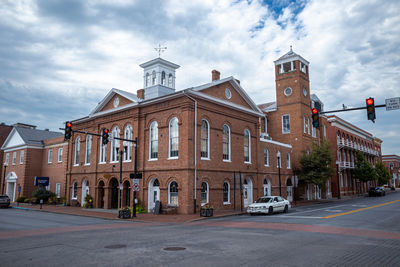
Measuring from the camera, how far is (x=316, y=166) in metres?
37.7

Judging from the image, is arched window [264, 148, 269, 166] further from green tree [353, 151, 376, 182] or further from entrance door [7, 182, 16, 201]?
entrance door [7, 182, 16, 201]

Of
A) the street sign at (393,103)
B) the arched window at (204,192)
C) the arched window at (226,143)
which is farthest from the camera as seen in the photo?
the arched window at (226,143)

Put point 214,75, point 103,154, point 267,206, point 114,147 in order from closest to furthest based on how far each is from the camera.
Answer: point 267,206 → point 214,75 → point 114,147 → point 103,154

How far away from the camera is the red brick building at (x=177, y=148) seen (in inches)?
969

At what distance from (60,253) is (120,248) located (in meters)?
1.79

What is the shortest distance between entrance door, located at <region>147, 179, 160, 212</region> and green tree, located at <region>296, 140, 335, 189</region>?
1906 centimetres

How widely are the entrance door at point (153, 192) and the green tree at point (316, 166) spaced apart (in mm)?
19058

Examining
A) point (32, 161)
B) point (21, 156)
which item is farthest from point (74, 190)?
point (21, 156)

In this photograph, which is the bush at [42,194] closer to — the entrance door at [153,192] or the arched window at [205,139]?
the entrance door at [153,192]

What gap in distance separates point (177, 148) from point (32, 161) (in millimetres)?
28789

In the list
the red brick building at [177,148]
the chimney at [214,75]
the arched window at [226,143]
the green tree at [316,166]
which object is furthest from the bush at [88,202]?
the green tree at [316,166]

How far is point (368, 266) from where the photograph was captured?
8.05m

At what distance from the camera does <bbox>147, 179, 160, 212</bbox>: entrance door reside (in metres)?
26.1

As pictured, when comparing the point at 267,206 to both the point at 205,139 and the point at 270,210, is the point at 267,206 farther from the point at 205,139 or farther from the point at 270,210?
the point at 205,139
